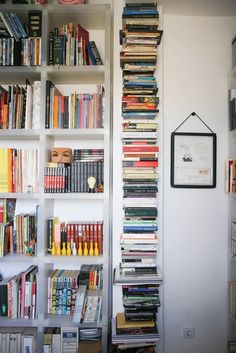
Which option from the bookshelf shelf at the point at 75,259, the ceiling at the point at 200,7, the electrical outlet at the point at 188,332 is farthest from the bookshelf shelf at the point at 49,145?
the electrical outlet at the point at 188,332

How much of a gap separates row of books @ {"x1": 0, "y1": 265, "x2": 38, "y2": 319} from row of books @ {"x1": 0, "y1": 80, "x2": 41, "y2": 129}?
3.46 ft

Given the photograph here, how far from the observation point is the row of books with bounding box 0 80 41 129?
1.60 m

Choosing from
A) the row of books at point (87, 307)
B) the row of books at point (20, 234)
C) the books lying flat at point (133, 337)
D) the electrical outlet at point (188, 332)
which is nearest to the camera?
the books lying flat at point (133, 337)

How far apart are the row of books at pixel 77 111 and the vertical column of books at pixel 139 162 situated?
183 millimetres

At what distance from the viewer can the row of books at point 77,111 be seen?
1.60 metres

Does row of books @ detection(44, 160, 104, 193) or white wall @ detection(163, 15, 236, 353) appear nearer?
row of books @ detection(44, 160, 104, 193)

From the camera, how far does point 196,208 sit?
72.6 inches

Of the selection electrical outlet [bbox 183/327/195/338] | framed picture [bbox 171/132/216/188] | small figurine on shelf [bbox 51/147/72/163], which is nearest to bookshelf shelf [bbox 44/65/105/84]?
small figurine on shelf [bbox 51/147/72/163]

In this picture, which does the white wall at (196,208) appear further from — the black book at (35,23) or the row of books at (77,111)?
the black book at (35,23)

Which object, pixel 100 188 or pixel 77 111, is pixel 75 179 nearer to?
pixel 100 188

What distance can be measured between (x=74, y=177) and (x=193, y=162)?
0.93m

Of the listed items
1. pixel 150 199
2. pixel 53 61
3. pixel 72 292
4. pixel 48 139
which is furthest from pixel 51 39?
pixel 72 292

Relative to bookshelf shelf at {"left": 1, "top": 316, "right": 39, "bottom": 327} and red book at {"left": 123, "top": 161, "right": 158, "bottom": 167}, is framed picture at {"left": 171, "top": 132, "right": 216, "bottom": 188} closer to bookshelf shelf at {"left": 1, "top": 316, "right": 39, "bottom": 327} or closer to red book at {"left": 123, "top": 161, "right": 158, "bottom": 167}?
red book at {"left": 123, "top": 161, "right": 158, "bottom": 167}

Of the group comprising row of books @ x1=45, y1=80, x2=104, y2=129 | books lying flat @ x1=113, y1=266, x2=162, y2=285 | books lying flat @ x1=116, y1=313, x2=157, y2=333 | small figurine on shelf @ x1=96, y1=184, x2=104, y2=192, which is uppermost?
row of books @ x1=45, y1=80, x2=104, y2=129
